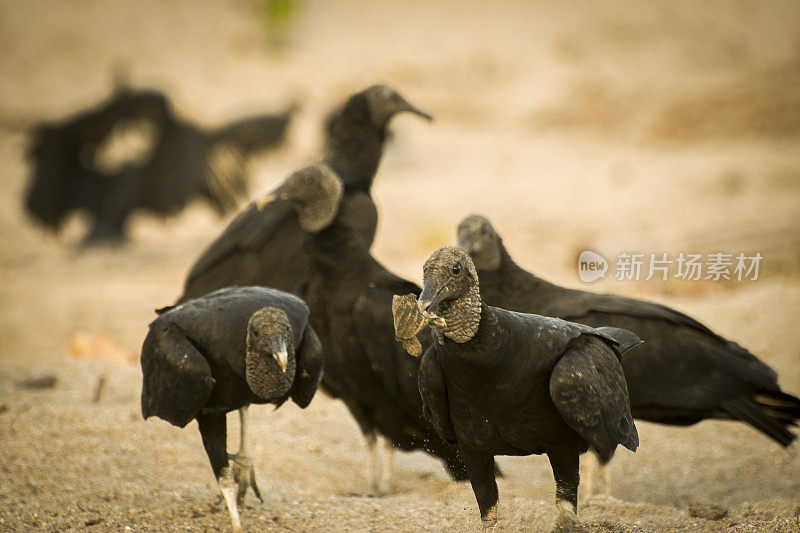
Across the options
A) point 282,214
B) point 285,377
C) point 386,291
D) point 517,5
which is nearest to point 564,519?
point 285,377

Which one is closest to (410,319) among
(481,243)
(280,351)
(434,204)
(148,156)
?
(280,351)

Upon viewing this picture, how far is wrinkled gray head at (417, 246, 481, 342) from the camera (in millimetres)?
2260

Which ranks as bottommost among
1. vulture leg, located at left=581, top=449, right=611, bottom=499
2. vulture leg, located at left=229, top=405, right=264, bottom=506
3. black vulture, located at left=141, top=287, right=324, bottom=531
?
vulture leg, located at left=229, top=405, right=264, bottom=506

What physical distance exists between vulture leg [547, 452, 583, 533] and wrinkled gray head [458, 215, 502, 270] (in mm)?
1065

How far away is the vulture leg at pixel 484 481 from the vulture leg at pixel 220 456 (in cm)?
89

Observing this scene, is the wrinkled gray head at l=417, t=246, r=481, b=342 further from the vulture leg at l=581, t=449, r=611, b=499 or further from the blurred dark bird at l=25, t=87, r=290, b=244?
the blurred dark bird at l=25, t=87, r=290, b=244

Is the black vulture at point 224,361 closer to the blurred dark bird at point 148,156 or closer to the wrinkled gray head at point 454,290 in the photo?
the wrinkled gray head at point 454,290

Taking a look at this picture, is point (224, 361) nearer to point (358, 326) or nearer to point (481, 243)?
point (358, 326)

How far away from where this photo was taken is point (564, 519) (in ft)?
8.71

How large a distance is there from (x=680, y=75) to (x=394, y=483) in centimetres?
1148

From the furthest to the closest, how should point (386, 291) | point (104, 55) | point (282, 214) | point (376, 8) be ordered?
point (376, 8) < point (104, 55) < point (282, 214) < point (386, 291)

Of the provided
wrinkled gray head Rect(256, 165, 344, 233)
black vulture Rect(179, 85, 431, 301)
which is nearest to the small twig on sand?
black vulture Rect(179, 85, 431, 301)

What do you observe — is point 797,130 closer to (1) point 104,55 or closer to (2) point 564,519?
(2) point 564,519

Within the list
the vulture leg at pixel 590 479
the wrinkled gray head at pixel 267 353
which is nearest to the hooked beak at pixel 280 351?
A: the wrinkled gray head at pixel 267 353
